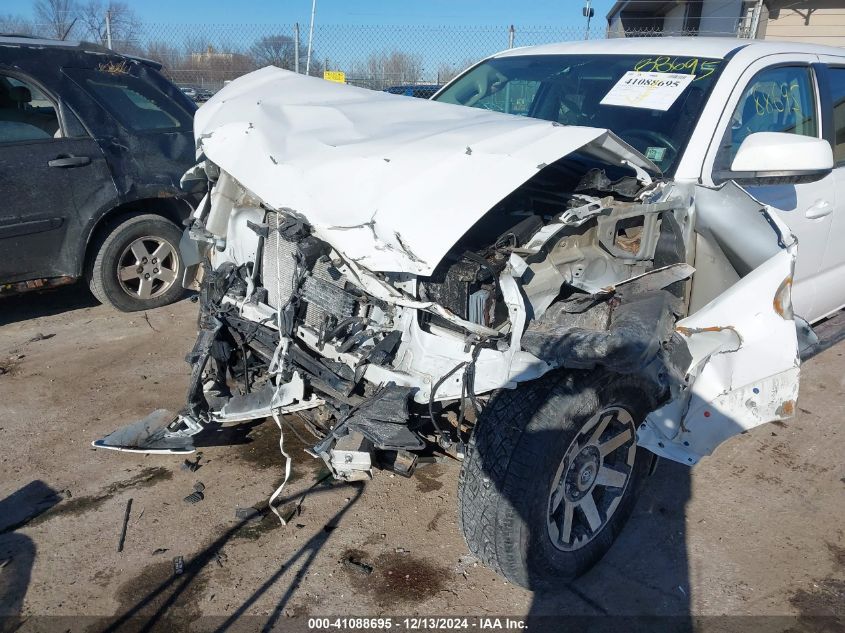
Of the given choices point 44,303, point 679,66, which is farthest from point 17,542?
point 679,66

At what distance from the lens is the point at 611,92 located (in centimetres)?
351

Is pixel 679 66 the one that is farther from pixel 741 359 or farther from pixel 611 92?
pixel 741 359

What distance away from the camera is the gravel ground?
8.37 feet

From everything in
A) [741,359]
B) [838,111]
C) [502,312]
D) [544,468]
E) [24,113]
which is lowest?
[544,468]

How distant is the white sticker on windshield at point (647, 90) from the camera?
10.8 feet

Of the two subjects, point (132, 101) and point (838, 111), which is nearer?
point (838, 111)

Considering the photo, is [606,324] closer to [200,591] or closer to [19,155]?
[200,591]

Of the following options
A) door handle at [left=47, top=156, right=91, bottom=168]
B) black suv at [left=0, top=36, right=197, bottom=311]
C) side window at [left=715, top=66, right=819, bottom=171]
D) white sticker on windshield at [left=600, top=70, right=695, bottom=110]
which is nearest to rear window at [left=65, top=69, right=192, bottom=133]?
black suv at [left=0, top=36, right=197, bottom=311]

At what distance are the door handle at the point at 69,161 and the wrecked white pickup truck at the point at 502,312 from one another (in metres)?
2.17

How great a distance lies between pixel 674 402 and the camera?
258 cm

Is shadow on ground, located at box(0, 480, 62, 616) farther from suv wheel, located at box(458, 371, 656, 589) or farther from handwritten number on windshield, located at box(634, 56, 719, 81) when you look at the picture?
handwritten number on windshield, located at box(634, 56, 719, 81)

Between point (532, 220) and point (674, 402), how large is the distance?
909mm

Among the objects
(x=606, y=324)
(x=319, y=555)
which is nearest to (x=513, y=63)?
(x=606, y=324)

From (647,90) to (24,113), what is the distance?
14.0 ft
